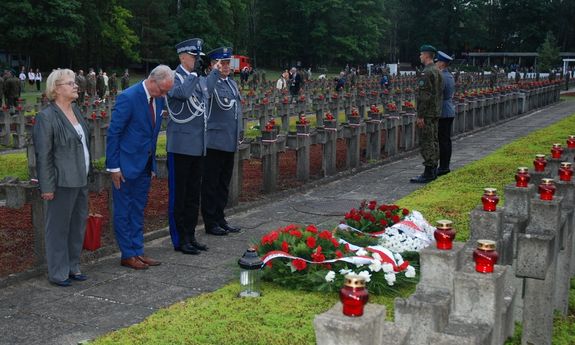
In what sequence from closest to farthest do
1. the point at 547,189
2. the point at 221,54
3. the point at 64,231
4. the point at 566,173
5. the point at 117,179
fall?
1. the point at 547,189
2. the point at 566,173
3. the point at 64,231
4. the point at 117,179
5. the point at 221,54

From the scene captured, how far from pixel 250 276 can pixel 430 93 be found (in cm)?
636

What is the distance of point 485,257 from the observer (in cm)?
286

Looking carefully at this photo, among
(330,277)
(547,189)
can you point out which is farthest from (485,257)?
(330,277)

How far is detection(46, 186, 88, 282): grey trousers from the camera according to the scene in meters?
5.66

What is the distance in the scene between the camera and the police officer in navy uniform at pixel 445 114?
1098 centimetres

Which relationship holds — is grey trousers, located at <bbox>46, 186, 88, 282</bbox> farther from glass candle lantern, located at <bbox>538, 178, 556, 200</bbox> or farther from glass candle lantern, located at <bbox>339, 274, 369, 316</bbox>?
glass candle lantern, located at <bbox>339, 274, 369, 316</bbox>

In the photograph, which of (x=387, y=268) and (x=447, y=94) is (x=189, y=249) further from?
(x=447, y=94)

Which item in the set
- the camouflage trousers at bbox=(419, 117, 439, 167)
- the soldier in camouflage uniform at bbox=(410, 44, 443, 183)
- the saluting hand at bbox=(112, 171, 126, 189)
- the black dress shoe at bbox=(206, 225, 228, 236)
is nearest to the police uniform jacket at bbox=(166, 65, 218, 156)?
the saluting hand at bbox=(112, 171, 126, 189)

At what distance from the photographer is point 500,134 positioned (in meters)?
18.4

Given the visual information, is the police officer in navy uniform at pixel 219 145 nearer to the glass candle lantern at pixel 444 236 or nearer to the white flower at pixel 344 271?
the white flower at pixel 344 271

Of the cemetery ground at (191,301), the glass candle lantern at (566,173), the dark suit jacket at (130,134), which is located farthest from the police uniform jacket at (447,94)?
the glass candle lantern at (566,173)

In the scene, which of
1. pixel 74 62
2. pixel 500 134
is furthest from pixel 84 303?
pixel 74 62

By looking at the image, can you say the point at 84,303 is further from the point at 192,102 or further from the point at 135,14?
the point at 135,14

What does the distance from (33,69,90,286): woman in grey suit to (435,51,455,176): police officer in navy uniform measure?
6611 millimetres
